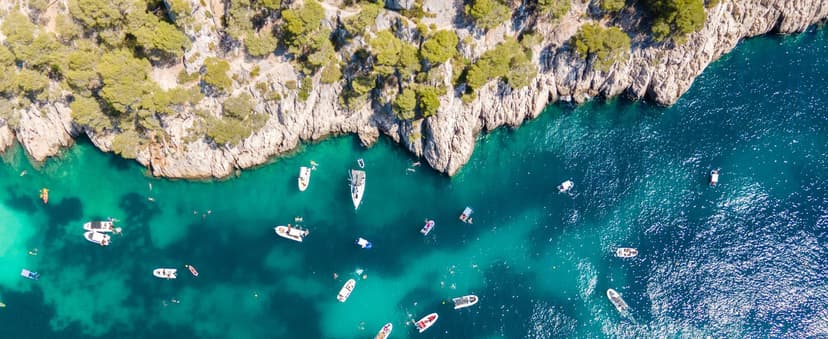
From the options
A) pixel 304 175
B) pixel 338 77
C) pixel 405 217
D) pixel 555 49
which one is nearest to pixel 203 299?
pixel 304 175

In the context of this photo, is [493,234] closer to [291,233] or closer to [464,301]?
[464,301]

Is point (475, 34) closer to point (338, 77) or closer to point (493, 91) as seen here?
point (493, 91)

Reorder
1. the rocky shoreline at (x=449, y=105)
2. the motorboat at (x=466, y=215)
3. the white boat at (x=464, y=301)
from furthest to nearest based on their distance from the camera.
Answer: the motorboat at (x=466, y=215) → the white boat at (x=464, y=301) → the rocky shoreline at (x=449, y=105)

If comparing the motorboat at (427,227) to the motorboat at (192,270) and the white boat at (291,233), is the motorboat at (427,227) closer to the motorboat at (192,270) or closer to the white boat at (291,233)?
the white boat at (291,233)

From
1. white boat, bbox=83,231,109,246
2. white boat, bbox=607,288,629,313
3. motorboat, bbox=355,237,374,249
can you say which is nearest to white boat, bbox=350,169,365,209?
motorboat, bbox=355,237,374,249

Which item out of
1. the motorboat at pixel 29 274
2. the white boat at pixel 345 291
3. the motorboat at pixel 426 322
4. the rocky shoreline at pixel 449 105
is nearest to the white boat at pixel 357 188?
the rocky shoreline at pixel 449 105

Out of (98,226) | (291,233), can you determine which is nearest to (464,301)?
(291,233)
